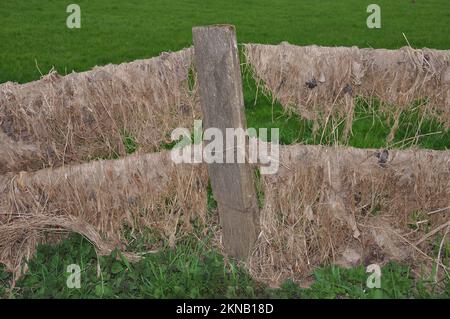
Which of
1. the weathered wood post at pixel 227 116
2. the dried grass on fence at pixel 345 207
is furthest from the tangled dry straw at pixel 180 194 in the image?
the weathered wood post at pixel 227 116

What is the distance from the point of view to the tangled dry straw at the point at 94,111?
4805 millimetres

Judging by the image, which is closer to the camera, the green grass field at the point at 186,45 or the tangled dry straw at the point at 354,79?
the green grass field at the point at 186,45

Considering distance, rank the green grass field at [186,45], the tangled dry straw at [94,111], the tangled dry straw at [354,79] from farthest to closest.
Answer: the tangled dry straw at [354,79]
the tangled dry straw at [94,111]
the green grass field at [186,45]

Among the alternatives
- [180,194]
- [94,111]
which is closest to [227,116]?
[180,194]

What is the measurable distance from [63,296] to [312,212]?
5.91 ft

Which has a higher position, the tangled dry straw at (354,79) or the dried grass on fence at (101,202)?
the tangled dry straw at (354,79)

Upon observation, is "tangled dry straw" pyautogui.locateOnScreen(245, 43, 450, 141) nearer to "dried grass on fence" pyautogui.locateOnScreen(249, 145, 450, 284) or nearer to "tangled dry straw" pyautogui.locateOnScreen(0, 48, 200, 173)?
"tangled dry straw" pyautogui.locateOnScreen(0, 48, 200, 173)

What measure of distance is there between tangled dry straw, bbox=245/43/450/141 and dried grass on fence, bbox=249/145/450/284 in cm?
119

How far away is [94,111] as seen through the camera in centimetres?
520

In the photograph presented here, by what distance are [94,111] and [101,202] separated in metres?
1.19

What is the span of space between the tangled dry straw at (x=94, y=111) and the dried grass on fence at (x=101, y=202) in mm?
557

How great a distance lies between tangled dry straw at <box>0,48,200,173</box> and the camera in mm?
4805

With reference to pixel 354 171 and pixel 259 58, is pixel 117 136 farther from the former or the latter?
pixel 354 171

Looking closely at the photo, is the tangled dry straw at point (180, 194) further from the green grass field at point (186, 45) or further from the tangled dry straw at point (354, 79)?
the tangled dry straw at point (354, 79)
